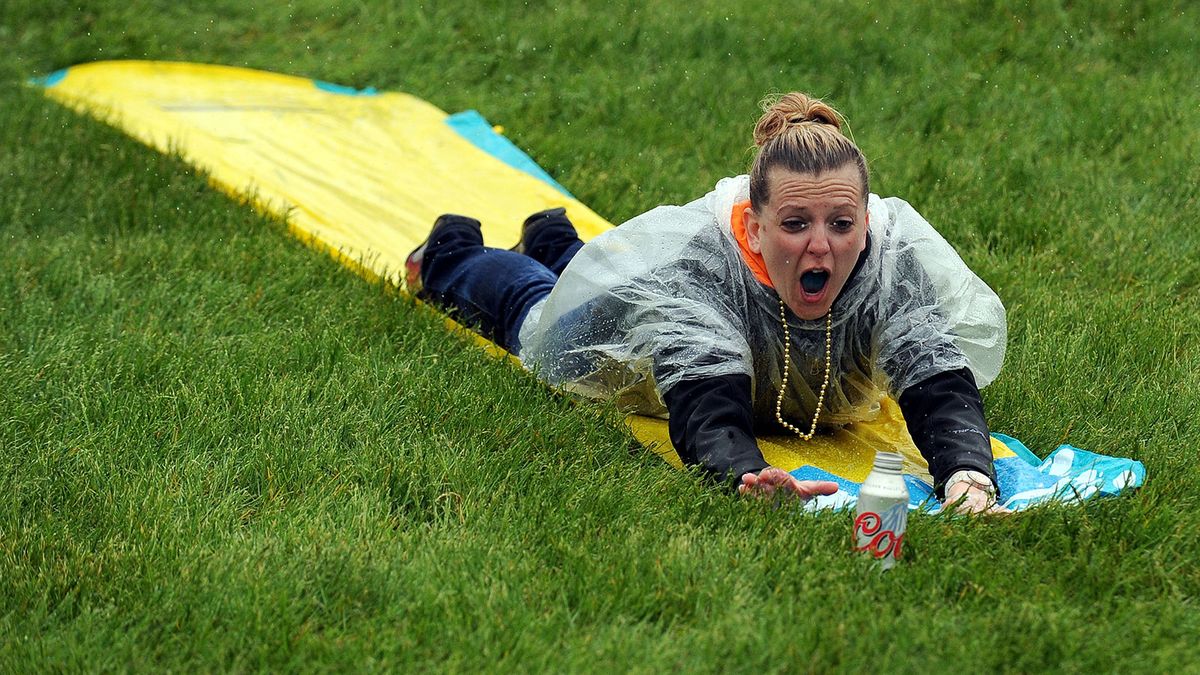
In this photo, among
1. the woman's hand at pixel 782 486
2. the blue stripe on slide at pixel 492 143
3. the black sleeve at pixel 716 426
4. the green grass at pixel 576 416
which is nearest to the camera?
the green grass at pixel 576 416

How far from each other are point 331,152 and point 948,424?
4.02 m

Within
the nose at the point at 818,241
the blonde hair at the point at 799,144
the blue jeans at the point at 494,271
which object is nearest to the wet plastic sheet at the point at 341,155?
the blue jeans at the point at 494,271

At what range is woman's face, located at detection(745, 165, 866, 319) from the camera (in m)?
3.83

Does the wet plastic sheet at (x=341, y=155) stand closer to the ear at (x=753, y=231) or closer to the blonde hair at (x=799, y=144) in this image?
the ear at (x=753, y=231)

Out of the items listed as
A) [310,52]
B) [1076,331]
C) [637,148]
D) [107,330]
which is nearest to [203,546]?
[107,330]

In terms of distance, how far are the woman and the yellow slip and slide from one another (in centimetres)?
89

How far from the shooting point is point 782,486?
3537 millimetres

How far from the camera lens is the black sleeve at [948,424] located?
3.79 m

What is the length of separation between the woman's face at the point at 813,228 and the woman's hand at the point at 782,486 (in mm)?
625

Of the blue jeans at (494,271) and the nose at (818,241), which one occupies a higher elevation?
the nose at (818,241)

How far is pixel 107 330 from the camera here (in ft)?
15.8

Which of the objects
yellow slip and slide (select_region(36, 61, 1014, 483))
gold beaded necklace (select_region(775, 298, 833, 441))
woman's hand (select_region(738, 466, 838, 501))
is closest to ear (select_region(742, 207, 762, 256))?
gold beaded necklace (select_region(775, 298, 833, 441))

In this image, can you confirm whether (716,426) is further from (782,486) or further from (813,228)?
(813,228)

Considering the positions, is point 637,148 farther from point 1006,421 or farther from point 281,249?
point 1006,421
